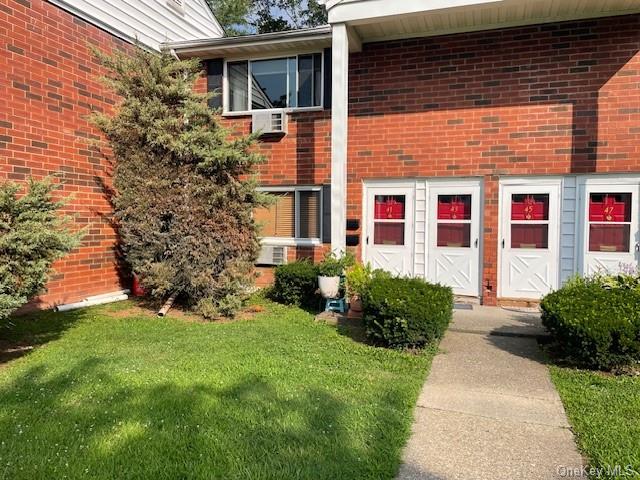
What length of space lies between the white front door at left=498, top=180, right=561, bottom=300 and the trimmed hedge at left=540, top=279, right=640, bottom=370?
2.96 meters

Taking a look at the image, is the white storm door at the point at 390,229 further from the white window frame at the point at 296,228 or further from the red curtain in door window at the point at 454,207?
the white window frame at the point at 296,228

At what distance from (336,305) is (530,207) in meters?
3.89

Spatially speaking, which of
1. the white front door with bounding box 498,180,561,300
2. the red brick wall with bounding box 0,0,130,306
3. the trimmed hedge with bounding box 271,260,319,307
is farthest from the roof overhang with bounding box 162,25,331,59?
the white front door with bounding box 498,180,561,300

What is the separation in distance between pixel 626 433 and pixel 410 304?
230cm

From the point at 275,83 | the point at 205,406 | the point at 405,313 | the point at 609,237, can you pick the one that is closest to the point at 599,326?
the point at 405,313

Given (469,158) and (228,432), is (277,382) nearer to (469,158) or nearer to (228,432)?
(228,432)

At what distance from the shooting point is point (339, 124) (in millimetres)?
7328

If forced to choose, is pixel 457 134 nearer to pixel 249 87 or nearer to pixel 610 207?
pixel 610 207

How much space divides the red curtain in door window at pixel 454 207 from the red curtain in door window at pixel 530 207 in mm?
780

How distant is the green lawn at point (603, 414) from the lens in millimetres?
2928

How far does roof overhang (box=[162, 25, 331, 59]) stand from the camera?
336 inches

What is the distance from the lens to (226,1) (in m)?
22.6

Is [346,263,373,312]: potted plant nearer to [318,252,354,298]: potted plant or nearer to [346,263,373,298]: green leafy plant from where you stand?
[346,263,373,298]: green leafy plant

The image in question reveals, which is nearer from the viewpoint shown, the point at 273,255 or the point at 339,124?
the point at 339,124
